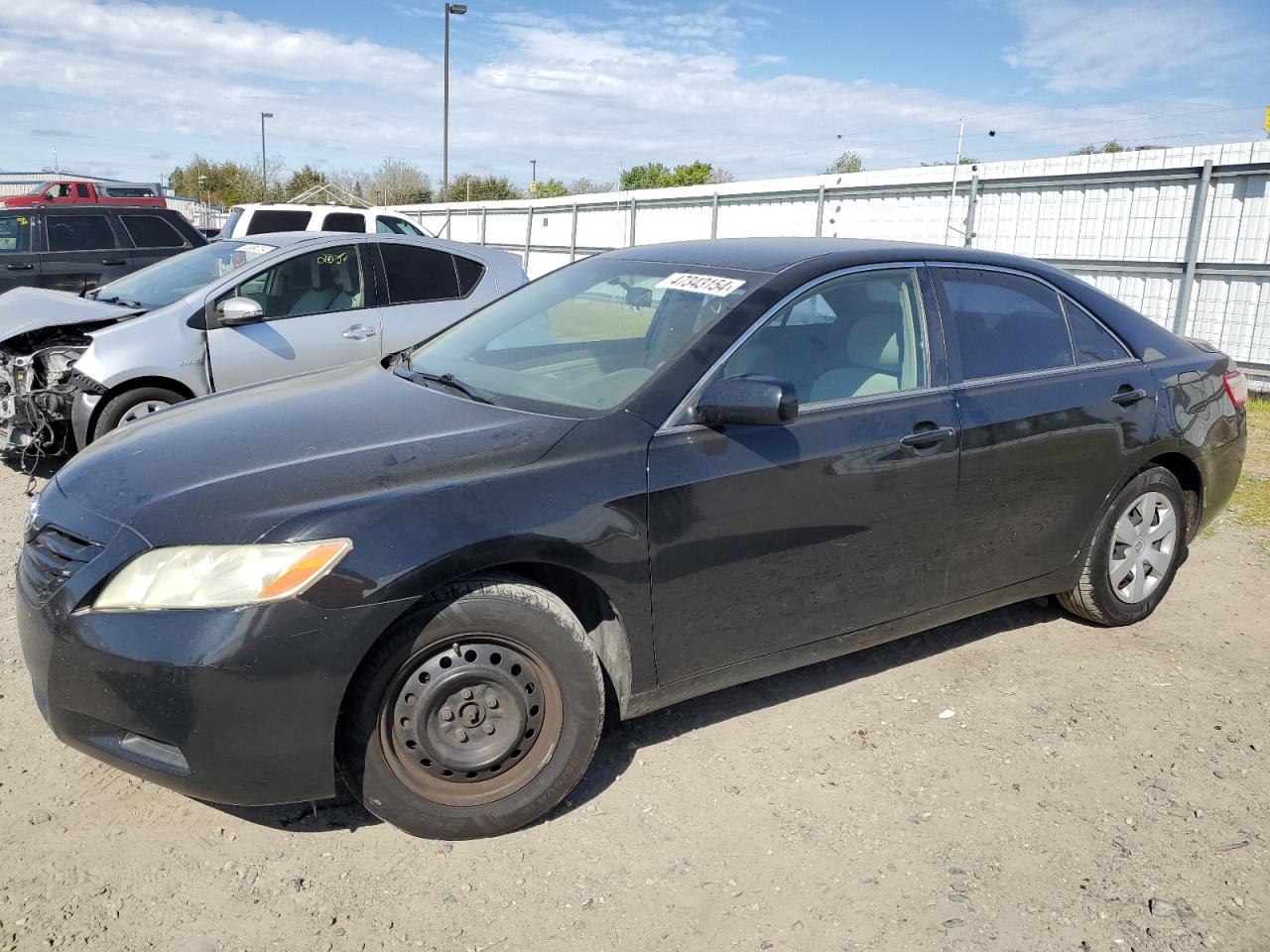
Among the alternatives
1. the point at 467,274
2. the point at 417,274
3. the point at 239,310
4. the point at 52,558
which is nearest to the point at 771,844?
the point at 52,558

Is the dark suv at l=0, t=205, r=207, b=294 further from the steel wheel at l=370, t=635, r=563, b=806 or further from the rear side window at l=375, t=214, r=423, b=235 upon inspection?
the steel wheel at l=370, t=635, r=563, b=806

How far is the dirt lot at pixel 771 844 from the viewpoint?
8.40 feet

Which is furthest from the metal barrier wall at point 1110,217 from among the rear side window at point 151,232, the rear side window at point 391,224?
the rear side window at point 151,232

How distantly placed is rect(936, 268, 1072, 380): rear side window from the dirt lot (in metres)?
1.29

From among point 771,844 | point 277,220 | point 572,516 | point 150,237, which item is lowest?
point 771,844

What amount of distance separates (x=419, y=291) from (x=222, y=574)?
5075 millimetres

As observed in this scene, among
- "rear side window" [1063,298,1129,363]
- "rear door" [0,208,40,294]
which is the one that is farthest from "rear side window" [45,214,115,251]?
"rear side window" [1063,298,1129,363]

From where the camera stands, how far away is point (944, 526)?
11.9 ft

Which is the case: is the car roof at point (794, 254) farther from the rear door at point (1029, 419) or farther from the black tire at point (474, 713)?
the black tire at point (474, 713)

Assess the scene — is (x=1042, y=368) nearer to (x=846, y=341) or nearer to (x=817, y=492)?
(x=846, y=341)

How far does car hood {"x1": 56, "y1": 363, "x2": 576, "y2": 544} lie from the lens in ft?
8.64

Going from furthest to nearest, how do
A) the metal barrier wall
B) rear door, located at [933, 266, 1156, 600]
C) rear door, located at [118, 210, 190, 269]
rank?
rear door, located at [118, 210, 190, 269] → the metal barrier wall → rear door, located at [933, 266, 1156, 600]

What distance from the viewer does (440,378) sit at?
11.8ft

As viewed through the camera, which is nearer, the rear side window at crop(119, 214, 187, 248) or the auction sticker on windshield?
the auction sticker on windshield
